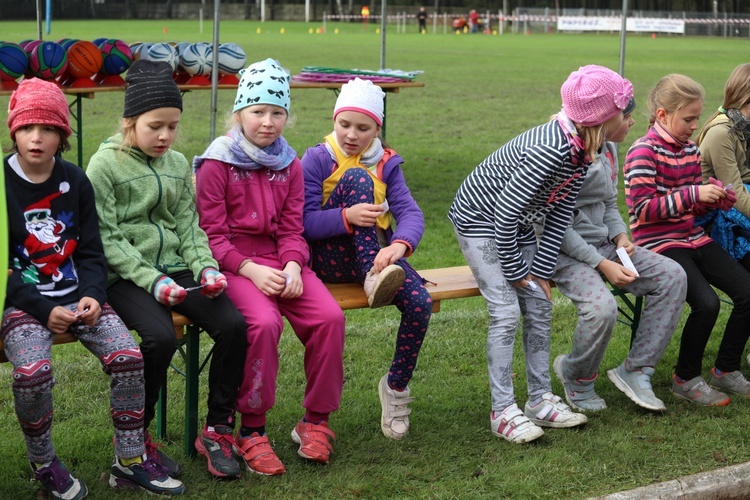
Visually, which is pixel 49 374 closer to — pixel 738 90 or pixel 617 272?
pixel 617 272

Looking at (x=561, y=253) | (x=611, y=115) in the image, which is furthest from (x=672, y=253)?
(x=611, y=115)

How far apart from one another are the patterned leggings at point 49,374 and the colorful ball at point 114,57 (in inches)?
205

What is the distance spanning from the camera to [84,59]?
8.21 m

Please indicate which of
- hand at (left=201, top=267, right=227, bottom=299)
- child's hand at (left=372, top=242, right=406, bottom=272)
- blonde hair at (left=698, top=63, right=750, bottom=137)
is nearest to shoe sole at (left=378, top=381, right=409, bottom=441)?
child's hand at (left=372, top=242, right=406, bottom=272)

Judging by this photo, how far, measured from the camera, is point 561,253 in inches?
181

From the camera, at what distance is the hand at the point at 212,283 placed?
3.70 metres

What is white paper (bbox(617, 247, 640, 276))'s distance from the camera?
456 centimetres

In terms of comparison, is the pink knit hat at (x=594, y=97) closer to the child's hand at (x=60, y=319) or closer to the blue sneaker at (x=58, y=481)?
the child's hand at (x=60, y=319)

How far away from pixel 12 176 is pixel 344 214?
1324 mm

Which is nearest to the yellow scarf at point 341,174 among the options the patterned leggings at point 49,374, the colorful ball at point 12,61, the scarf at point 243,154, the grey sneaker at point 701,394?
Answer: the scarf at point 243,154

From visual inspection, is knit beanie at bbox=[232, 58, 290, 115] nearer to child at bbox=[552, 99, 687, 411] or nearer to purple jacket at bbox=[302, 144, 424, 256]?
purple jacket at bbox=[302, 144, 424, 256]

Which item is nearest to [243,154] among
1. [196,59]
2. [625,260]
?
[625,260]

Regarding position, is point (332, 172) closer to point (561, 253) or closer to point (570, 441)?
point (561, 253)

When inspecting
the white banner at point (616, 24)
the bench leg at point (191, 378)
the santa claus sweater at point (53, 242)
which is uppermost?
the white banner at point (616, 24)
